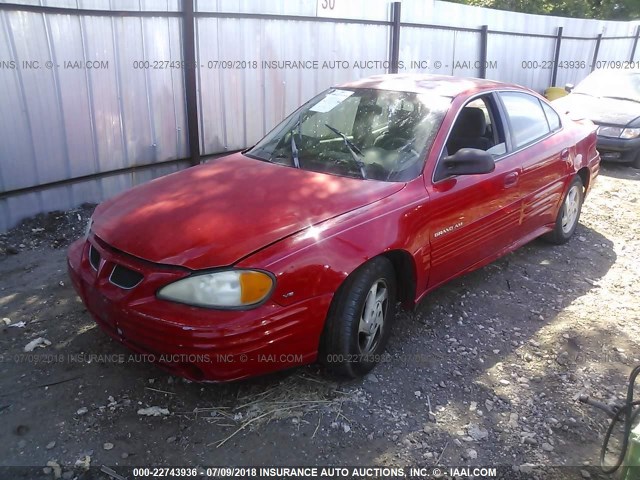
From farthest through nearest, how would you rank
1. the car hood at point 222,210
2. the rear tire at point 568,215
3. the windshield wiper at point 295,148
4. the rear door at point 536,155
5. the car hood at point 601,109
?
1. the car hood at point 601,109
2. the rear tire at point 568,215
3. the rear door at point 536,155
4. the windshield wiper at point 295,148
5. the car hood at point 222,210

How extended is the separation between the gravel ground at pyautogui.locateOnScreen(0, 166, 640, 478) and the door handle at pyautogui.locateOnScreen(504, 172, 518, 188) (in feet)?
2.81

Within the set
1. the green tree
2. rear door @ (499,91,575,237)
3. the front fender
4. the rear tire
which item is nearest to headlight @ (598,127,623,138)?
the rear tire

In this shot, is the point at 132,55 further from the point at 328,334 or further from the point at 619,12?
the point at 619,12

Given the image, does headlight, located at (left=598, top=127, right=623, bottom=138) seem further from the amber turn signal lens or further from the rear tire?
the amber turn signal lens

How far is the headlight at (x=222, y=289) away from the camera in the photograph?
265cm

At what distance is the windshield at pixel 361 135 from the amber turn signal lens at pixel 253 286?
1.09 m

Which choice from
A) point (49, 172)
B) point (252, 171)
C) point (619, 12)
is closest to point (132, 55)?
point (49, 172)

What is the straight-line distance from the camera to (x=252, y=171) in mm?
3648

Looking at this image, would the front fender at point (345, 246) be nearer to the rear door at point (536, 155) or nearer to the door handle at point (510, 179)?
the door handle at point (510, 179)

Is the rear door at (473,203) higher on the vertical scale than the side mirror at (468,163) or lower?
lower

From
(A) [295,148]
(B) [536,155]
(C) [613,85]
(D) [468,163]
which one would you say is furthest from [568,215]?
(C) [613,85]

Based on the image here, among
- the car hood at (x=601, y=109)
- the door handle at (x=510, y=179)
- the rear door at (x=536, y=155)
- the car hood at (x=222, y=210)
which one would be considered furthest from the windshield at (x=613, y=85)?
the car hood at (x=222, y=210)

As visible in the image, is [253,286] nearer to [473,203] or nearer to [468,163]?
[468,163]

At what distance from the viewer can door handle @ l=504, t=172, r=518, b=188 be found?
13.5 ft
